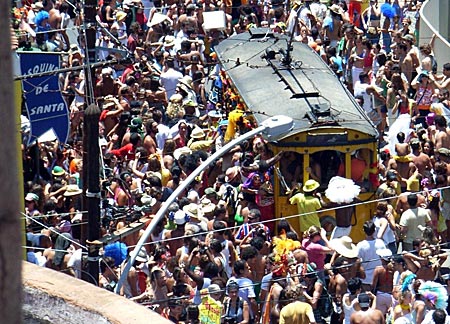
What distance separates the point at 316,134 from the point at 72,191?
332 centimetres

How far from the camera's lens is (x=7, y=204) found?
65.6 inches

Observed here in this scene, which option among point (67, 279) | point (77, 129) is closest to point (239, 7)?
point (77, 129)

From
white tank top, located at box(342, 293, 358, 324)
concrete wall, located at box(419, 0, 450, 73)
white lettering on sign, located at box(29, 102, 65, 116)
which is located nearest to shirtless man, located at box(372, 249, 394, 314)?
white tank top, located at box(342, 293, 358, 324)

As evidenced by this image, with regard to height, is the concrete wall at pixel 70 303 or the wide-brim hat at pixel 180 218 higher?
the concrete wall at pixel 70 303

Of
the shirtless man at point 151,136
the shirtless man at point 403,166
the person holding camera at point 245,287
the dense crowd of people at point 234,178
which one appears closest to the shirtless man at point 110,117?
the dense crowd of people at point 234,178

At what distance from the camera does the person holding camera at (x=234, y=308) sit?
1154 cm

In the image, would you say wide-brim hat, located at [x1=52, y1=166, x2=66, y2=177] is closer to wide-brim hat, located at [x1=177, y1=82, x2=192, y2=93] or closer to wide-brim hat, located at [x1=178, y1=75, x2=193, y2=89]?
wide-brim hat, located at [x1=177, y1=82, x2=192, y2=93]

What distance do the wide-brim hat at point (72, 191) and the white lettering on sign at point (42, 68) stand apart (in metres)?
2.76

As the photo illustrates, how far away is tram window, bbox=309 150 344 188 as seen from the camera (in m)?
15.6

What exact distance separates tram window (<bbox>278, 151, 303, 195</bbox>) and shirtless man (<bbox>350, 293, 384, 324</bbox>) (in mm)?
4623

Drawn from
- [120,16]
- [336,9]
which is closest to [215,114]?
[336,9]

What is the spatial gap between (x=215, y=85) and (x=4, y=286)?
62.6 ft

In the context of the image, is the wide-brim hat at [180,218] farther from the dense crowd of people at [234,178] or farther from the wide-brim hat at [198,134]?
the wide-brim hat at [198,134]

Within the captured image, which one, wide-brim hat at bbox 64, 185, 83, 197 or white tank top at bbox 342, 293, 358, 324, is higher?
wide-brim hat at bbox 64, 185, 83, 197
